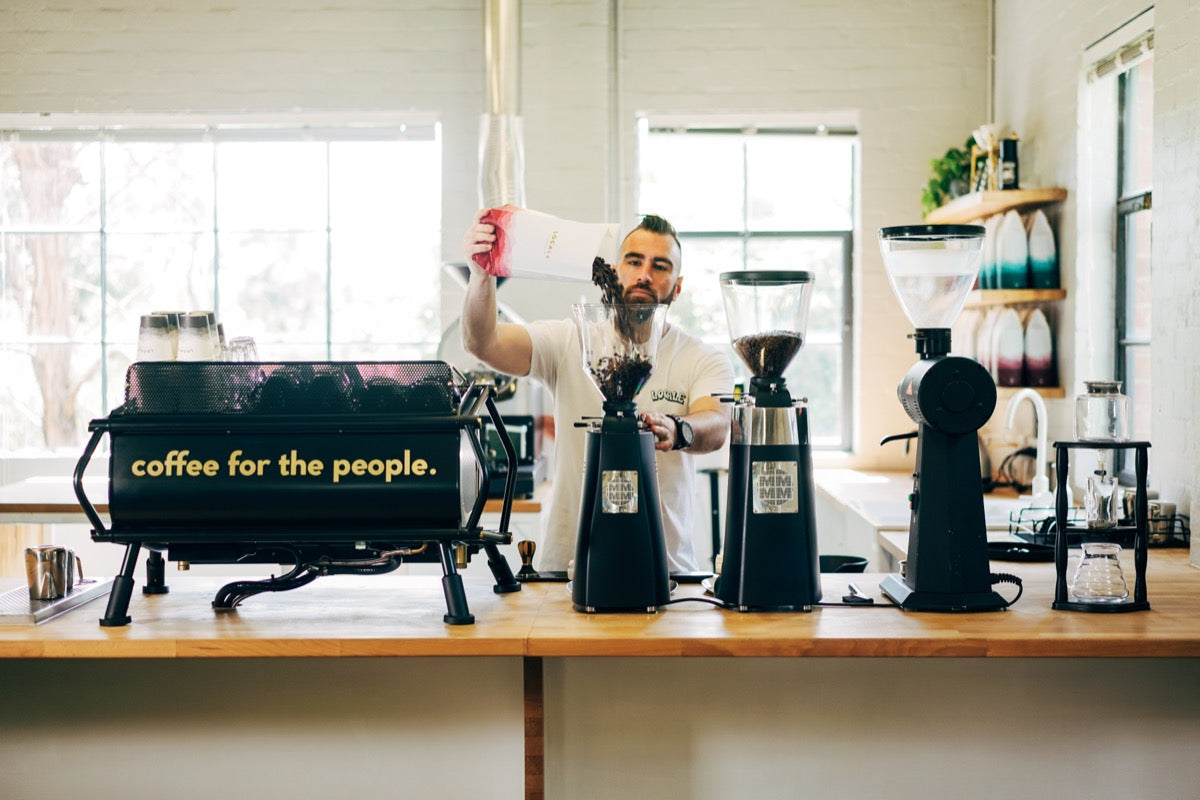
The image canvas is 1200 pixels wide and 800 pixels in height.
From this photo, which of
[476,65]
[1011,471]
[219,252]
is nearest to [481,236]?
[1011,471]

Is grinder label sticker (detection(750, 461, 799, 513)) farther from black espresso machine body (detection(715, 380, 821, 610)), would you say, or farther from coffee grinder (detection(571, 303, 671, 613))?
coffee grinder (detection(571, 303, 671, 613))

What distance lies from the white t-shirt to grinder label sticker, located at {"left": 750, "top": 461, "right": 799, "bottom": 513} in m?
0.72

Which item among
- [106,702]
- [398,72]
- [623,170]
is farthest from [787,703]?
[398,72]

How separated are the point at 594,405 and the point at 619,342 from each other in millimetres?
807

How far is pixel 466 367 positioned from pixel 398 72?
4.64 ft

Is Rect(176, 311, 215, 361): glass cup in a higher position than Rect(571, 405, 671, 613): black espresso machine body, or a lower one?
higher

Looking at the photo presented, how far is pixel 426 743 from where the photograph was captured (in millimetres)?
1972

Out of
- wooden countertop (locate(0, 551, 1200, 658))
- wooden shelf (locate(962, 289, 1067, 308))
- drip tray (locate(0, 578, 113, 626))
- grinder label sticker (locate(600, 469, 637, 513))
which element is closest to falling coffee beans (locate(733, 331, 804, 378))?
grinder label sticker (locate(600, 469, 637, 513))

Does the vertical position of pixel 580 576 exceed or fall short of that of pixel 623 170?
it falls short

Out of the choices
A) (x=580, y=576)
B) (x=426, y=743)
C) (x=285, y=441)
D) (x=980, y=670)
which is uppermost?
(x=285, y=441)

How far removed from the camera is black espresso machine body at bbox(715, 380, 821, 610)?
Result: 190 cm

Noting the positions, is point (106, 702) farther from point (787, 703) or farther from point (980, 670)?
point (980, 670)

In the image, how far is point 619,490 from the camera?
1.87m

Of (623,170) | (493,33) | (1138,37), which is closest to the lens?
(1138,37)
